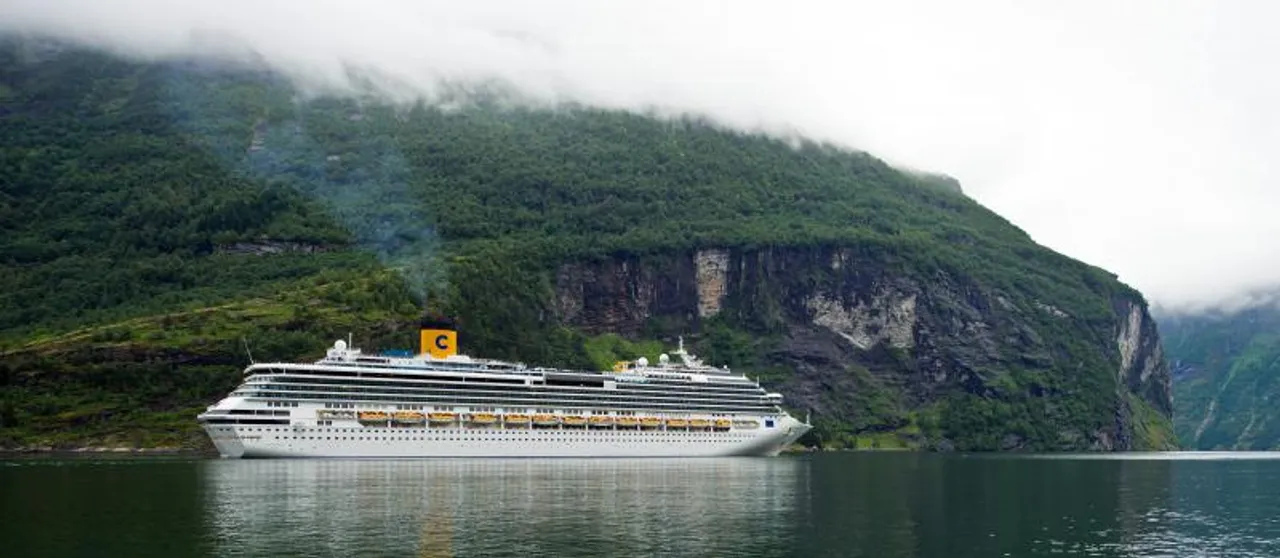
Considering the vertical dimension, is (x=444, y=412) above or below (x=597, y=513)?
above

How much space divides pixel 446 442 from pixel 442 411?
14.2ft

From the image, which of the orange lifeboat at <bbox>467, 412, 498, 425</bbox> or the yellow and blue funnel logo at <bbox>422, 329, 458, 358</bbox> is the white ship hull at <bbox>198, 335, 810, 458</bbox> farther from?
the yellow and blue funnel logo at <bbox>422, 329, 458, 358</bbox>

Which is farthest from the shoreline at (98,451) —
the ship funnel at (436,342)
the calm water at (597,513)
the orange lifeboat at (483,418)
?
the orange lifeboat at (483,418)

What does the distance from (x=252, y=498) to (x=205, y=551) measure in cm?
3033

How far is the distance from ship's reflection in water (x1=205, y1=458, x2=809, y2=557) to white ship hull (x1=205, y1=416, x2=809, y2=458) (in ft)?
62.0

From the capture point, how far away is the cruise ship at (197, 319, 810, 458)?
160 m

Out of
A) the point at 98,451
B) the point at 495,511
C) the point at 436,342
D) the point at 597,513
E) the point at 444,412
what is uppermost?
the point at 436,342

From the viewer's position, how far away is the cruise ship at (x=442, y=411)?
160 meters

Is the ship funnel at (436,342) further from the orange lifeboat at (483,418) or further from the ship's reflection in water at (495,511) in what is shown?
the ship's reflection in water at (495,511)

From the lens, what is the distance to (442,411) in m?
174

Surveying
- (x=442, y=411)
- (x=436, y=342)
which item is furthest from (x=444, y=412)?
(x=436, y=342)

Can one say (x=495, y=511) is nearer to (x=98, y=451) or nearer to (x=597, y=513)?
(x=597, y=513)

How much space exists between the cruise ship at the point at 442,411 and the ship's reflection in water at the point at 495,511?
21.2 metres

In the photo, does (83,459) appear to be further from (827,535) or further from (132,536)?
(827,535)
